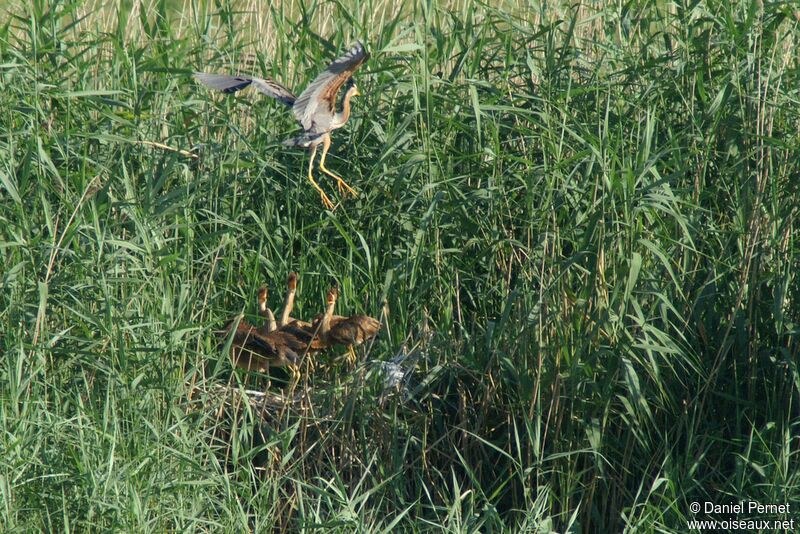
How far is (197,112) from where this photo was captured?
519 centimetres

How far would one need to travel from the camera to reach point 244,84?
470 centimetres

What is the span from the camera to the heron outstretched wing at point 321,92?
4.54 metres

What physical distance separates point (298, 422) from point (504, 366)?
0.78m

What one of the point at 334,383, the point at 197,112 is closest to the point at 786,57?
the point at 334,383

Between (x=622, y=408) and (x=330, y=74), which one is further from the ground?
(x=330, y=74)

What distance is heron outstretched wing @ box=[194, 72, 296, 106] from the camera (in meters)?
4.72

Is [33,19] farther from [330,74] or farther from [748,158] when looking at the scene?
[748,158]

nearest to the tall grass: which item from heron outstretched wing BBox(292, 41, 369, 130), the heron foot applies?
the heron foot

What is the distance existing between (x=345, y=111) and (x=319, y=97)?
20 centimetres

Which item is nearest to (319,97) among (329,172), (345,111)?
(345,111)

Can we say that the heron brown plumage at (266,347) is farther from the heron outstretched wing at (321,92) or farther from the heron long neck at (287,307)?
the heron outstretched wing at (321,92)

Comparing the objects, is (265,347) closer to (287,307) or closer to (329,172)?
(287,307)

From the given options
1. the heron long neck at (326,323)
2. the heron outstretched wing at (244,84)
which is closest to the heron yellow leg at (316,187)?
the heron outstretched wing at (244,84)

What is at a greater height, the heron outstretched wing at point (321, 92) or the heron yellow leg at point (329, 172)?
the heron outstretched wing at point (321, 92)
